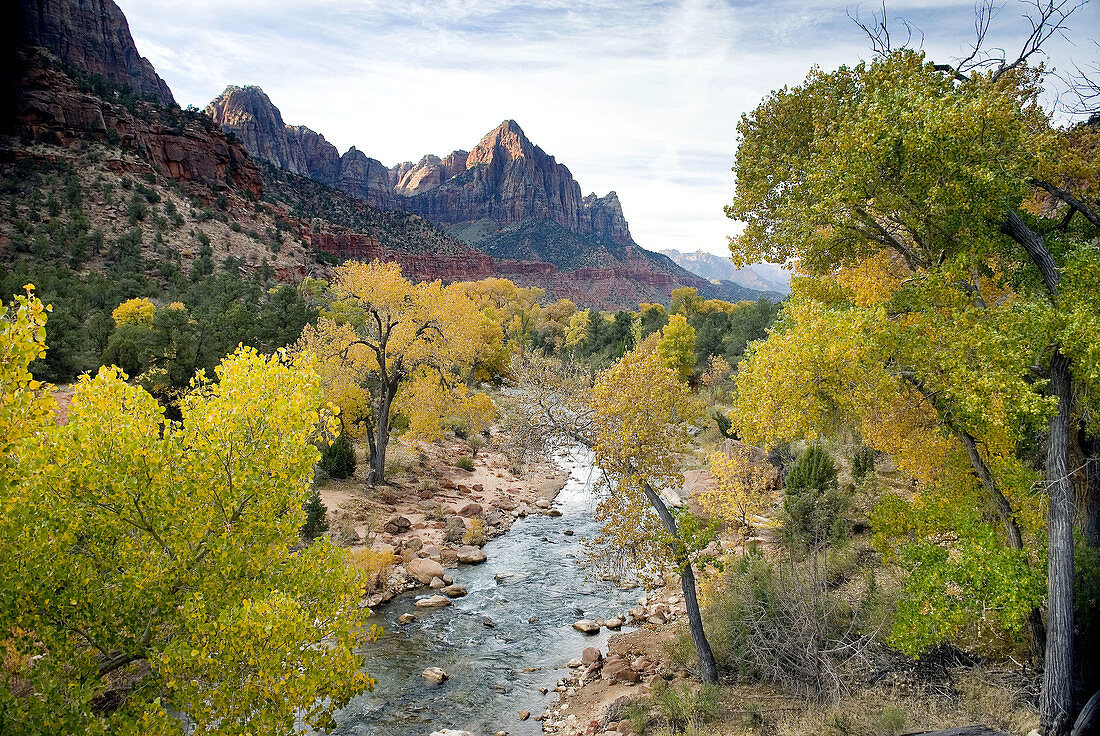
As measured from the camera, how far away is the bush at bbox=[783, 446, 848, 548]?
51.0 feet

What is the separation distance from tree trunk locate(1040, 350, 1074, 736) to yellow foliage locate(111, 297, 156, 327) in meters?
35.4

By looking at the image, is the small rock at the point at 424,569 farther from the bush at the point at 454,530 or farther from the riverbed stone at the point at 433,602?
the bush at the point at 454,530

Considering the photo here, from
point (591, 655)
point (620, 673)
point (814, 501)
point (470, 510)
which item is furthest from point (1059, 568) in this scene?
point (470, 510)

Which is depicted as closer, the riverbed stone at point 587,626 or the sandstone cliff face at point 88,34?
the riverbed stone at point 587,626

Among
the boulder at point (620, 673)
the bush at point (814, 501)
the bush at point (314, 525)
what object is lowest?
the boulder at point (620, 673)

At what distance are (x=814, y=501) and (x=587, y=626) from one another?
312 inches

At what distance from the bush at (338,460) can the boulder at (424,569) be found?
653cm

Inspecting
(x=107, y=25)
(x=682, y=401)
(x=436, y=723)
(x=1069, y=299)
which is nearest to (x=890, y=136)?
(x=1069, y=299)

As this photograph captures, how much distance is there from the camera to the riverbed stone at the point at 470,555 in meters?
17.7

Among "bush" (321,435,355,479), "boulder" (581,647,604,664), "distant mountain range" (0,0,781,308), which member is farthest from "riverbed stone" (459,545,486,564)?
"distant mountain range" (0,0,781,308)

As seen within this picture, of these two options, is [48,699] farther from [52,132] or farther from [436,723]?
[52,132]

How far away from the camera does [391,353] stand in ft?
68.7

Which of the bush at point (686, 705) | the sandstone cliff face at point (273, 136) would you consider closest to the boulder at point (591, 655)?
the bush at point (686, 705)

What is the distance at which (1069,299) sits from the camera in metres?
6.85
